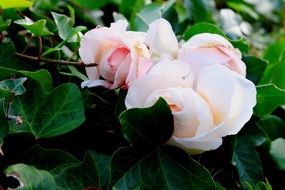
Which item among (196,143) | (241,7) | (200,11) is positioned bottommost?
(241,7)

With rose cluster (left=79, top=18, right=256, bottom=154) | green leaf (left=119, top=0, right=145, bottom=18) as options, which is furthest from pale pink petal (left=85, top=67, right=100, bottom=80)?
green leaf (left=119, top=0, right=145, bottom=18)

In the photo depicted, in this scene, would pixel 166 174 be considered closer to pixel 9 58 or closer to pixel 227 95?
pixel 227 95

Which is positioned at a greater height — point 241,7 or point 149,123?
point 149,123

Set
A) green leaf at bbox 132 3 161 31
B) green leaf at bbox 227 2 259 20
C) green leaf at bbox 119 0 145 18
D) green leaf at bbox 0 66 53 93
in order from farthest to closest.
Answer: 1. green leaf at bbox 227 2 259 20
2. green leaf at bbox 119 0 145 18
3. green leaf at bbox 132 3 161 31
4. green leaf at bbox 0 66 53 93

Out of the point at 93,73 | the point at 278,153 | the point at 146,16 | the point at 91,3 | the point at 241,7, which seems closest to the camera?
the point at 93,73

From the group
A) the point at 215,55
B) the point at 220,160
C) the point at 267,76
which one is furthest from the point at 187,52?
the point at 267,76

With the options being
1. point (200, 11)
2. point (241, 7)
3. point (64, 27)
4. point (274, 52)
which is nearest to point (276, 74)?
point (274, 52)

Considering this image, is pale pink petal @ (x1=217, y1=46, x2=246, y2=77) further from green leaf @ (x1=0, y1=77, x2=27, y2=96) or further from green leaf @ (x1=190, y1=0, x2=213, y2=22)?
green leaf @ (x1=190, y1=0, x2=213, y2=22)
